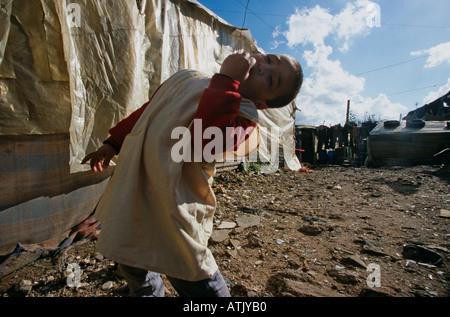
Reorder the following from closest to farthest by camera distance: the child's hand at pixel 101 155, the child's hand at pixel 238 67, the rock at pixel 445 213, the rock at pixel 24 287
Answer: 1. the child's hand at pixel 238 67
2. the child's hand at pixel 101 155
3. the rock at pixel 24 287
4. the rock at pixel 445 213

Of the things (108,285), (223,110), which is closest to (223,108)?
(223,110)

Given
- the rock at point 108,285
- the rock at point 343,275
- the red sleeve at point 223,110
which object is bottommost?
the rock at point 343,275

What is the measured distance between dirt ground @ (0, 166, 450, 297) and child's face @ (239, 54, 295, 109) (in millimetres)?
1248

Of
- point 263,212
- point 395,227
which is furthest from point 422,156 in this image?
point 263,212

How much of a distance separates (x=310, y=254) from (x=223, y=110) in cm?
180

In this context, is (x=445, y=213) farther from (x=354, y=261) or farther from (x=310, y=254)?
(x=310, y=254)

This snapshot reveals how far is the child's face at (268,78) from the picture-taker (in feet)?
2.87

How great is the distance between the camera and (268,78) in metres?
0.88

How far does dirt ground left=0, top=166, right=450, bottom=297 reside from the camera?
1.52m

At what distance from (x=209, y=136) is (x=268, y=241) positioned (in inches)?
70.5

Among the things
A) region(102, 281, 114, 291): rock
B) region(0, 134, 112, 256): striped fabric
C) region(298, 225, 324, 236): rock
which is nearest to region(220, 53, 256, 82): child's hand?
region(102, 281, 114, 291): rock

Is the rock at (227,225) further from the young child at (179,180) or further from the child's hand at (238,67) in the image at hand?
the child's hand at (238,67)

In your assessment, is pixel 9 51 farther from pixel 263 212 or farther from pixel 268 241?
pixel 263 212

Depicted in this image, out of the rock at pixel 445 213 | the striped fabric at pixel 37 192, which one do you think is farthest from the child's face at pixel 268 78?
the rock at pixel 445 213
